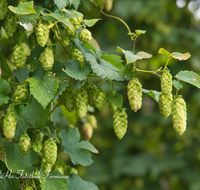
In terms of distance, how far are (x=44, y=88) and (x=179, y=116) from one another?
0.30 metres

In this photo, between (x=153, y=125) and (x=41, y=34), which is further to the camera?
(x=153, y=125)

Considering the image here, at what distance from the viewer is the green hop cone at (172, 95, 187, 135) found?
541mm

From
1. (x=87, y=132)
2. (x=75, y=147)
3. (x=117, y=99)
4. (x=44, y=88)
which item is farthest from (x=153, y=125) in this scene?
(x=44, y=88)

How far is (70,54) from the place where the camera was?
0.61 meters

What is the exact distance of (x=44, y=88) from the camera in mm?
542

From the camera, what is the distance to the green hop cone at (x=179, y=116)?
541 millimetres

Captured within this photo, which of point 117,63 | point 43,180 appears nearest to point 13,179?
point 43,180

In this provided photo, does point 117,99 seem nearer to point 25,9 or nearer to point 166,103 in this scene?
point 166,103

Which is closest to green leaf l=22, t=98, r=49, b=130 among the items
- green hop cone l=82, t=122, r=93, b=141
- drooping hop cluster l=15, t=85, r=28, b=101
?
drooping hop cluster l=15, t=85, r=28, b=101

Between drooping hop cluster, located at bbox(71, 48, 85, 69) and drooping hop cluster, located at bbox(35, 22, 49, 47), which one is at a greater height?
drooping hop cluster, located at bbox(35, 22, 49, 47)

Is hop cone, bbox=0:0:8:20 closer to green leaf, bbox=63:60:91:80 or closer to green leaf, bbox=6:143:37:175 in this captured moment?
green leaf, bbox=63:60:91:80

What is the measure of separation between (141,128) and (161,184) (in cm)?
55

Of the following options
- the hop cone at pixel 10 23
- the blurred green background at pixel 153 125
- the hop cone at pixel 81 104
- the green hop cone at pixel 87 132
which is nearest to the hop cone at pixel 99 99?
the hop cone at pixel 81 104

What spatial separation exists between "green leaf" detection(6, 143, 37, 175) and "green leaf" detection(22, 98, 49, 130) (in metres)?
0.08
